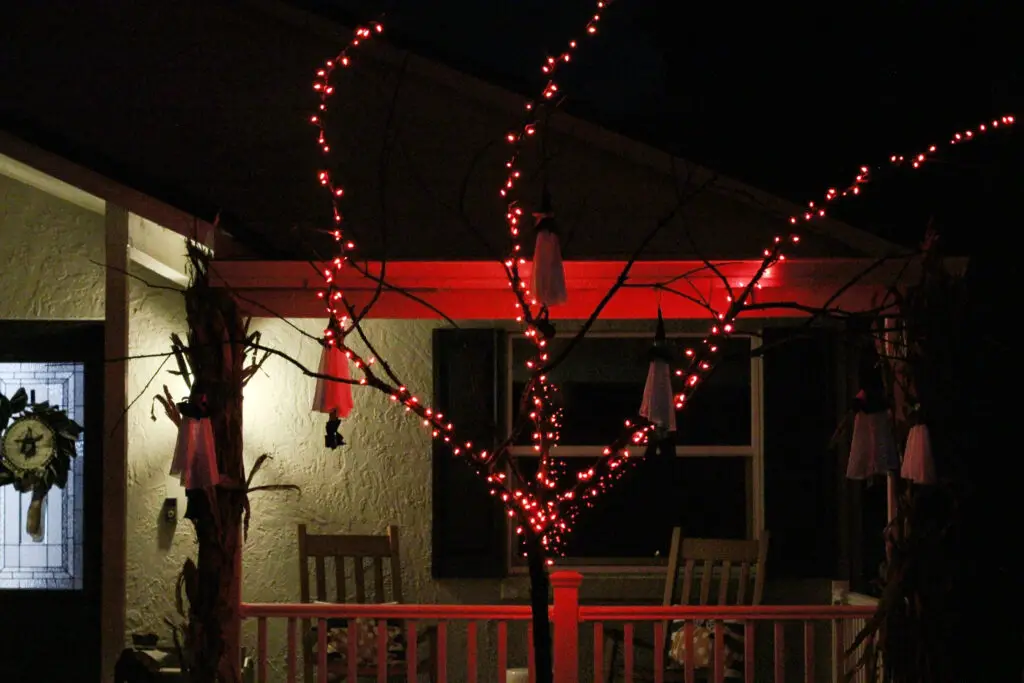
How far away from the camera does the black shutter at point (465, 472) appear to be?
6.75 metres

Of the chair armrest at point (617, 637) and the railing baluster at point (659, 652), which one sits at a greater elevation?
the railing baluster at point (659, 652)

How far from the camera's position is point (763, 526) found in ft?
22.3

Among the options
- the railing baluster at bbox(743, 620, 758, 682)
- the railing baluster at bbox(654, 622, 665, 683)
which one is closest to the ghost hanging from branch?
the railing baluster at bbox(654, 622, 665, 683)

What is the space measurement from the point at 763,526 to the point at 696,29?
22.2ft

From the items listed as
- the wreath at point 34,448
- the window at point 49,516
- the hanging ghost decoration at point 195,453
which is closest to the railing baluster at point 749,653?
the hanging ghost decoration at point 195,453

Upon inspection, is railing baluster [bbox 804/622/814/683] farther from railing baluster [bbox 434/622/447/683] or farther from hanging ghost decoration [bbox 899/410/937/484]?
railing baluster [bbox 434/622/447/683]

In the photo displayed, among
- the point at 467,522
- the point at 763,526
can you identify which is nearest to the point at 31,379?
the point at 467,522

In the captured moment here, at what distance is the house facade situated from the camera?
20.5 ft

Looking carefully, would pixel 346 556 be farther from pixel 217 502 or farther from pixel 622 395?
pixel 622 395

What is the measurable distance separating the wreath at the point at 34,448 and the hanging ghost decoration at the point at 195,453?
146cm

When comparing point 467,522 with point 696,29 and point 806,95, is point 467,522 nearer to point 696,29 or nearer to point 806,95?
point 806,95

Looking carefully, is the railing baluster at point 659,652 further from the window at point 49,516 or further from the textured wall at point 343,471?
the window at point 49,516

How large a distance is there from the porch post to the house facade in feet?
0.54

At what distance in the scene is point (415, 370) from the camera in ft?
22.7
